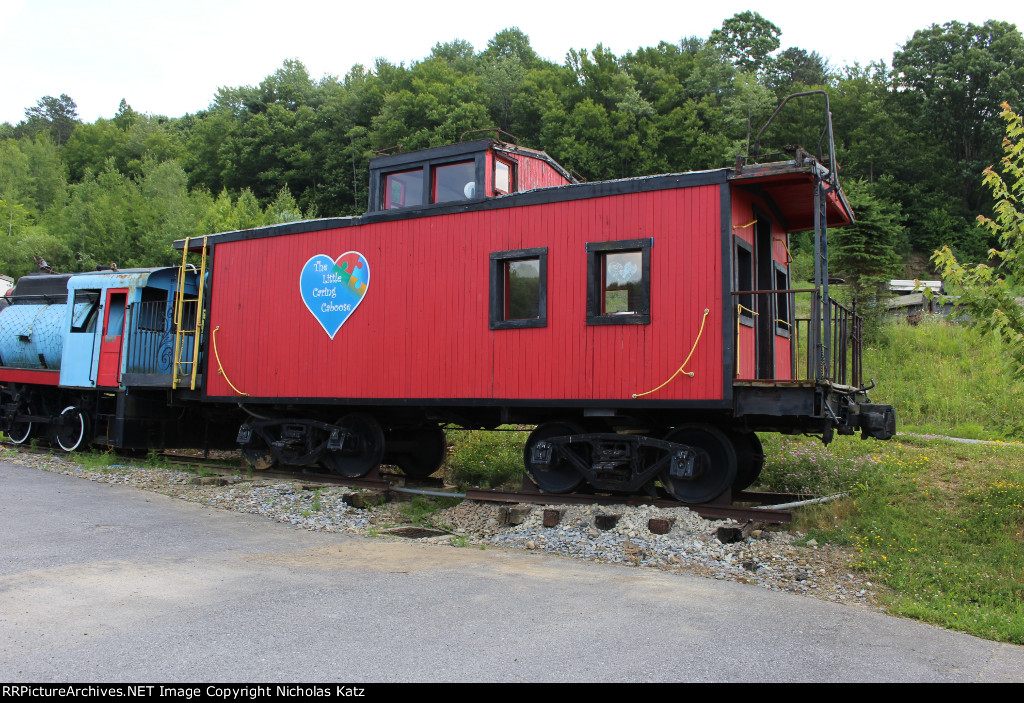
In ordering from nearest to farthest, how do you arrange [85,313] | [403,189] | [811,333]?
[811,333]
[403,189]
[85,313]

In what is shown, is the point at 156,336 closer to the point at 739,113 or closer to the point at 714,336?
the point at 714,336

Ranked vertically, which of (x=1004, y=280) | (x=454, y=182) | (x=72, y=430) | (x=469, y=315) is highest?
(x=454, y=182)

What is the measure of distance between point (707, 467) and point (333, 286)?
5.81m

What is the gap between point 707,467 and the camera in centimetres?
843

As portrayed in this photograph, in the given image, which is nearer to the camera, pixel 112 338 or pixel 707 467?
pixel 707 467

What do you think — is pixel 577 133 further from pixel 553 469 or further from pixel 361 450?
pixel 553 469

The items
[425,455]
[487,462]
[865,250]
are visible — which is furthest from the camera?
[865,250]

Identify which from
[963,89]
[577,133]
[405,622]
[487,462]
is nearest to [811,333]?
[405,622]

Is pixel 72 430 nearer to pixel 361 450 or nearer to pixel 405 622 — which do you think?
pixel 361 450

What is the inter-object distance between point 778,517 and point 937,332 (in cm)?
1584

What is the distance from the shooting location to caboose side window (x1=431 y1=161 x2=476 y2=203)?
10.4 m

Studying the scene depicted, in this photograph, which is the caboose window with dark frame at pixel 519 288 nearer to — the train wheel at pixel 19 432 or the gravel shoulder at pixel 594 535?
the gravel shoulder at pixel 594 535

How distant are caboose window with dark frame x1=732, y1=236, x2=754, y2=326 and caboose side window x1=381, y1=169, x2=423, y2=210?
4524 mm

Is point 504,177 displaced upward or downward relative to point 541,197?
upward
